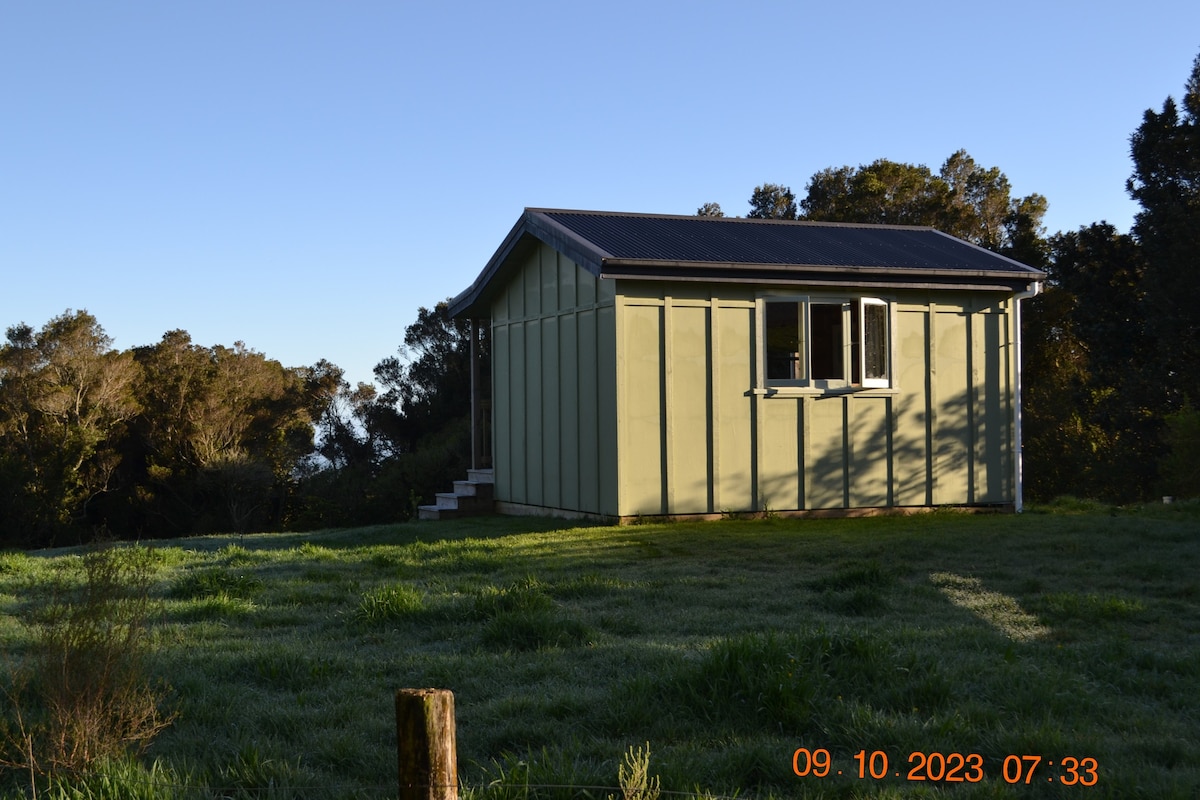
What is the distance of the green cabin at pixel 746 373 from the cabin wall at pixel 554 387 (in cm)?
4

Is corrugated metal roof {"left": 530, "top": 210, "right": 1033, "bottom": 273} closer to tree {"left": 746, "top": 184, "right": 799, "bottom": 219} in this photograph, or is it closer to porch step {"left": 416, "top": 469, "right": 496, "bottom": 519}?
porch step {"left": 416, "top": 469, "right": 496, "bottom": 519}

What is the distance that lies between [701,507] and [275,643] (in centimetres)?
730

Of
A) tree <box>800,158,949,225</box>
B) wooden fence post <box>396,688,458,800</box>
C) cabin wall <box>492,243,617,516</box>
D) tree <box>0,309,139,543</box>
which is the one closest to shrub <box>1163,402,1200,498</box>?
cabin wall <box>492,243,617,516</box>

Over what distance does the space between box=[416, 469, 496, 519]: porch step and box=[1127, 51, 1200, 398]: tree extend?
568 inches

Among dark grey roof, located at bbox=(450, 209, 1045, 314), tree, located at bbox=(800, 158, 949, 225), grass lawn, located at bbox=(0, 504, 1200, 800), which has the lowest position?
grass lawn, located at bbox=(0, 504, 1200, 800)

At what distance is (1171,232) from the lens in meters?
22.5

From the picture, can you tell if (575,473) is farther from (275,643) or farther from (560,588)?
(275,643)

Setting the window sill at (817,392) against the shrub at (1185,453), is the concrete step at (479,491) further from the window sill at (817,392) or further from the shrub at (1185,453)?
the shrub at (1185,453)

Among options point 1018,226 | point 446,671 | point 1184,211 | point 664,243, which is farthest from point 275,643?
point 1018,226

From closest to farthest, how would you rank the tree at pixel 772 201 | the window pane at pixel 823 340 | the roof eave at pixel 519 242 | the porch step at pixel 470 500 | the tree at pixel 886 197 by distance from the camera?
the roof eave at pixel 519 242 < the porch step at pixel 470 500 < the window pane at pixel 823 340 < the tree at pixel 886 197 < the tree at pixel 772 201

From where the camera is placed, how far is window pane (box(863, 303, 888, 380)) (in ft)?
44.1

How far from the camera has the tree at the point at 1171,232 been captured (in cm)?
2194

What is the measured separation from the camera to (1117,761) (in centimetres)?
392
